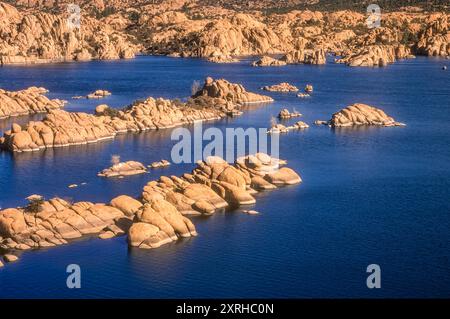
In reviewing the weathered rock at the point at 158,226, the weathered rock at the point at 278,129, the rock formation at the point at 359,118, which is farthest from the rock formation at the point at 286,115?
the weathered rock at the point at 158,226

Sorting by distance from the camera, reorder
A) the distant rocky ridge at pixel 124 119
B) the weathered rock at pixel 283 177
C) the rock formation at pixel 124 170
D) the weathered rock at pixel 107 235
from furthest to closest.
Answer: the distant rocky ridge at pixel 124 119 < the rock formation at pixel 124 170 < the weathered rock at pixel 283 177 < the weathered rock at pixel 107 235

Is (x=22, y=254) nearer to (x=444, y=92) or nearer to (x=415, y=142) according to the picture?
(x=415, y=142)

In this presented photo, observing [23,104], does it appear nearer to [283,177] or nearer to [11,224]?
[283,177]

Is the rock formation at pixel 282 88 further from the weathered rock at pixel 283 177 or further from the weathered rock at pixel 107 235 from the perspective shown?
the weathered rock at pixel 107 235

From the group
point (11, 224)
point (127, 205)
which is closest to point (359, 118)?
point (127, 205)

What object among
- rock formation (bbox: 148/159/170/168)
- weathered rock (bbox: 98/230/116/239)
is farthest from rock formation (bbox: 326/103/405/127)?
weathered rock (bbox: 98/230/116/239)
